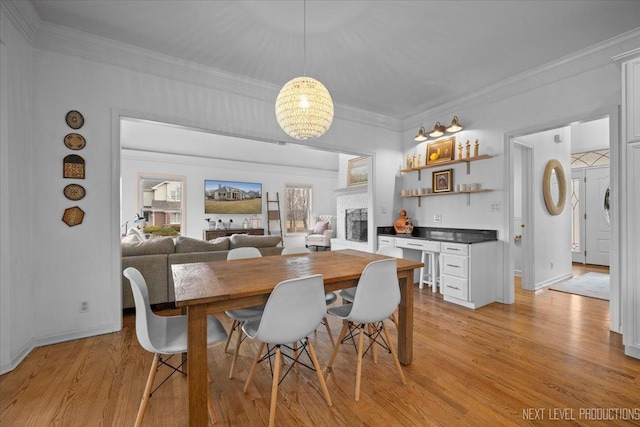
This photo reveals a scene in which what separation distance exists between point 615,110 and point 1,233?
5.37m

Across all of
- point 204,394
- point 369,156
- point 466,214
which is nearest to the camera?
point 204,394

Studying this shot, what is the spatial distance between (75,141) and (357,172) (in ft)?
15.2

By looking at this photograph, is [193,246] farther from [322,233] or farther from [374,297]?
[322,233]

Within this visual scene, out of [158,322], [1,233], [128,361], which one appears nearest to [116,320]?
[128,361]

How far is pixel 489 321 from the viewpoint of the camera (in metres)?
3.07

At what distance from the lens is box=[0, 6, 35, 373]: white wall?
209 centimetres

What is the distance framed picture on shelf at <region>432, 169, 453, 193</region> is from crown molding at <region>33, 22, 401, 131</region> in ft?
9.01

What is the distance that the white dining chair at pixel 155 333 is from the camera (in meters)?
1.52

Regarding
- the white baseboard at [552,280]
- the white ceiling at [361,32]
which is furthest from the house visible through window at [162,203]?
the white baseboard at [552,280]

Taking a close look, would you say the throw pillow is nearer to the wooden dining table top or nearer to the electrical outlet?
the wooden dining table top

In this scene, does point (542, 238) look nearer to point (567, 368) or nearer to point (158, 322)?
Result: point (567, 368)

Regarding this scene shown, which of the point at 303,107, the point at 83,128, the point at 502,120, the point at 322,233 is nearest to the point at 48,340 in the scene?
the point at 83,128

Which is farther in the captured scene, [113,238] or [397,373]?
[113,238]

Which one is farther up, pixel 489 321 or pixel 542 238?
pixel 542 238
